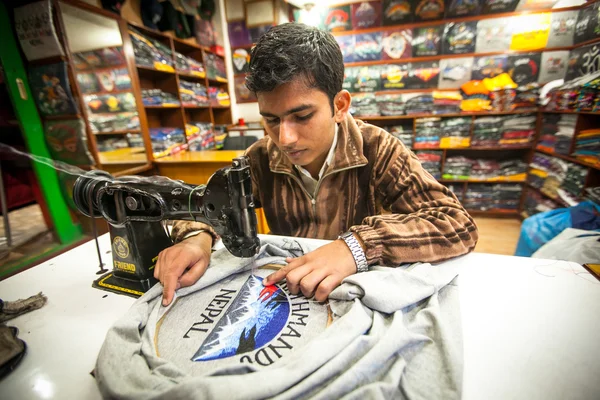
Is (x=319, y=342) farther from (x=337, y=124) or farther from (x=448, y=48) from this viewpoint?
(x=448, y=48)

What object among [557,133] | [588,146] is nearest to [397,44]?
[557,133]

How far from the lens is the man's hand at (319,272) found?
Answer: 25.9 inches

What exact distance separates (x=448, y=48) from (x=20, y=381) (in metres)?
4.04

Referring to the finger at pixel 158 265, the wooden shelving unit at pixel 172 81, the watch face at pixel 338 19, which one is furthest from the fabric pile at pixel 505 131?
the finger at pixel 158 265

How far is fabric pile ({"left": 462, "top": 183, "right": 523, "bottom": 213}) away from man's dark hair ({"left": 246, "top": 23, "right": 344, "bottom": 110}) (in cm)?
334

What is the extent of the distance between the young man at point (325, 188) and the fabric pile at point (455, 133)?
2607 mm

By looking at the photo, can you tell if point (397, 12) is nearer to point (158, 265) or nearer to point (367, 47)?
point (367, 47)

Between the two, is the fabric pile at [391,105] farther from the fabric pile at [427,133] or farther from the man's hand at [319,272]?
the man's hand at [319,272]

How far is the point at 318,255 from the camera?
0.73 m

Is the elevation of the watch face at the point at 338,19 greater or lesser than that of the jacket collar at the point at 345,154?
greater

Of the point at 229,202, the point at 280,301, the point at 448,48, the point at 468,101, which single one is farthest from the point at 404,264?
the point at 448,48

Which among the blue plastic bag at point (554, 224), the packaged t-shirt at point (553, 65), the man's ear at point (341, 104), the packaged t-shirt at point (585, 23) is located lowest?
the blue plastic bag at point (554, 224)

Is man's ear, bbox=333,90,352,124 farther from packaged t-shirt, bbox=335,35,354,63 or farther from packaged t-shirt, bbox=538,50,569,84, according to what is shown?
packaged t-shirt, bbox=538,50,569,84

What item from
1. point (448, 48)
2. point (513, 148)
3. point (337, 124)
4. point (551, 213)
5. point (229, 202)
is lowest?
point (551, 213)
